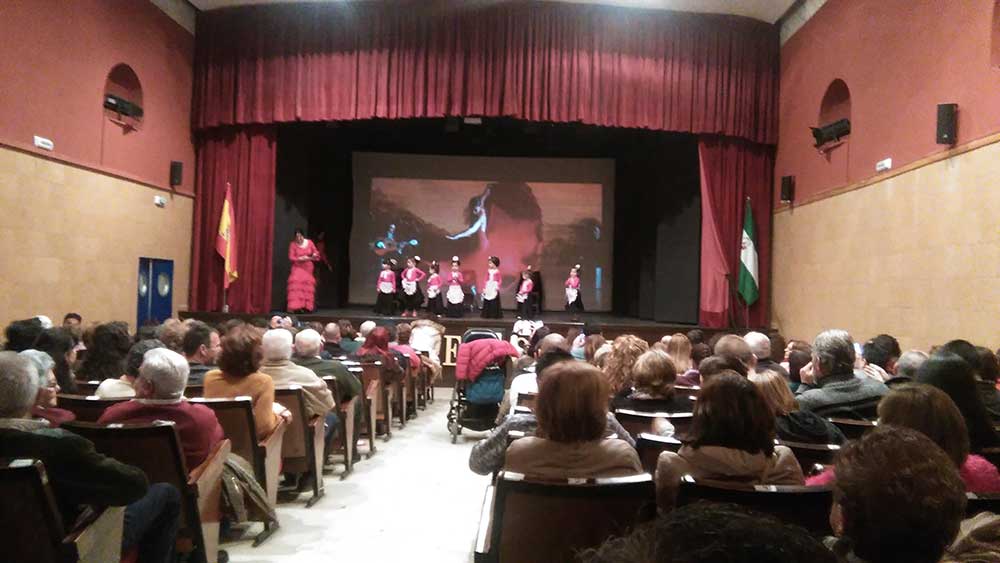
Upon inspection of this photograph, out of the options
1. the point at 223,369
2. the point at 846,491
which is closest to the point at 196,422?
the point at 223,369

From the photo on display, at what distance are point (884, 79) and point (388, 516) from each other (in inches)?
247

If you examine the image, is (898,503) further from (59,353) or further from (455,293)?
(455,293)

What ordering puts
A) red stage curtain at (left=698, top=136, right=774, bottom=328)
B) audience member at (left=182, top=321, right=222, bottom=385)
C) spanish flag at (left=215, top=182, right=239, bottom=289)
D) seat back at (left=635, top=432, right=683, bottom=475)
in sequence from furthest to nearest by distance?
spanish flag at (left=215, top=182, right=239, bottom=289) → red stage curtain at (left=698, top=136, right=774, bottom=328) → audience member at (left=182, top=321, right=222, bottom=385) → seat back at (left=635, top=432, right=683, bottom=475)

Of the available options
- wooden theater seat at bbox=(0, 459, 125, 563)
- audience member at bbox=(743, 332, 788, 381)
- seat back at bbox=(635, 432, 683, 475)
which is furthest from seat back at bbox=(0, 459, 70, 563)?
audience member at bbox=(743, 332, 788, 381)

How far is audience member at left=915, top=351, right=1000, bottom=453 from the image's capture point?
239 centimetres

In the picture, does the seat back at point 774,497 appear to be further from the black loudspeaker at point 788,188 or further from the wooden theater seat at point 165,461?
the black loudspeaker at point 788,188

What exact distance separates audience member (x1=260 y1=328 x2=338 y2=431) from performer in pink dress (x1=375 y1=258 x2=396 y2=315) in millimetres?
7078

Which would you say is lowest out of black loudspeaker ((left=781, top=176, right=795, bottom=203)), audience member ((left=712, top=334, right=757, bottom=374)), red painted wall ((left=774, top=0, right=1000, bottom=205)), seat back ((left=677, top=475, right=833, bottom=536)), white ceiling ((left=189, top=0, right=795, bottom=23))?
seat back ((left=677, top=475, right=833, bottom=536))

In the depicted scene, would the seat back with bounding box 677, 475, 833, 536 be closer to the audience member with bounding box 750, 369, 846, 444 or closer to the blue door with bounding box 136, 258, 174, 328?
the audience member with bounding box 750, 369, 846, 444

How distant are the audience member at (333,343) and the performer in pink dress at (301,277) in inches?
165

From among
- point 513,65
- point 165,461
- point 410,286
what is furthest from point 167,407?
point 410,286

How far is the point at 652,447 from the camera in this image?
7.88ft

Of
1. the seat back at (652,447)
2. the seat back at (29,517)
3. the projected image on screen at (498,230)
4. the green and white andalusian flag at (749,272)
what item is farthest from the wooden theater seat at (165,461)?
the projected image on screen at (498,230)

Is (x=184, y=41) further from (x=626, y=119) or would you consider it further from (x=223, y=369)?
(x=223, y=369)
